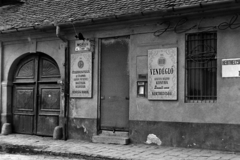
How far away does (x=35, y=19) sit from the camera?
11.8 m

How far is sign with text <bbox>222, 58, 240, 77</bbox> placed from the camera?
8.26 m

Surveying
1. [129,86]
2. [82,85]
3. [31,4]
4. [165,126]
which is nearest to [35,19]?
[31,4]

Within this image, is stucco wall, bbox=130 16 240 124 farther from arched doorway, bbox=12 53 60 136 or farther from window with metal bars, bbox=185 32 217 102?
arched doorway, bbox=12 53 60 136

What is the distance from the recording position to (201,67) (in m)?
8.86

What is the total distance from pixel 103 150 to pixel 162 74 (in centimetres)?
252

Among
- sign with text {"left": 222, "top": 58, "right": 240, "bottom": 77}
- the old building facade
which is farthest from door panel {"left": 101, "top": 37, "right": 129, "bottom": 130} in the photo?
sign with text {"left": 222, "top": 58, "right": 240, "bottom": 77}

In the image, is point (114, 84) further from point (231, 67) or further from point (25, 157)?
point (231, 67)

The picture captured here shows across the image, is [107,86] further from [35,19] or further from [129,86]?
[35,19]

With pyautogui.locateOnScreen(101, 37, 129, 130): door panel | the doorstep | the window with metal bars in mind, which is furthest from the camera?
pyautogui.locateOnScreen(101, 37, 129, 130): door panel

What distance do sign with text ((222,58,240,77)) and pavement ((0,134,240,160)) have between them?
1849 mm

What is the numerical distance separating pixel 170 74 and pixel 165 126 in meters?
1.37

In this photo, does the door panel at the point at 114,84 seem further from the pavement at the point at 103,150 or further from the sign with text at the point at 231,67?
the sign with text at the point at 231,67

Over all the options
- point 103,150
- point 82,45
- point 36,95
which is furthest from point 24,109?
point 103,150

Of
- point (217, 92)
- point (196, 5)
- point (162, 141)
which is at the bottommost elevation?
point (162, 141)
